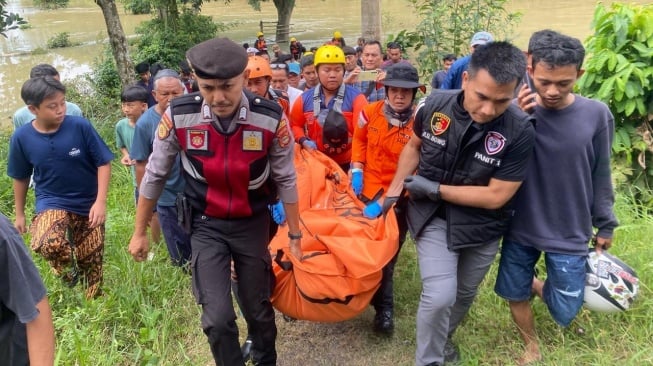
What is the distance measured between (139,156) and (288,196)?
162 cm

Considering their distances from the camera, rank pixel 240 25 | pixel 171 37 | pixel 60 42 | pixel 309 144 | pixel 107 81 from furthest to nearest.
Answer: pixel 240 25, pixel 60 42, pixel 171 37, pixel 107 81, pixel 309 144

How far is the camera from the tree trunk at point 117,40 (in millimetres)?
8688

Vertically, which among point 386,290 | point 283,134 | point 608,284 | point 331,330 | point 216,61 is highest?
point 216,61

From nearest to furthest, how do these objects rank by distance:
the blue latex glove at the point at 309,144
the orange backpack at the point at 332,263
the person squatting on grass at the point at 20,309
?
the person squatting on grass at the point at 20,309 < the orange backpack at the point at 332,263 < the blue latex glove at the point at 309,144

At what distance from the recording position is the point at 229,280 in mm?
2607

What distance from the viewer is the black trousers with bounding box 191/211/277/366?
2.50 metres

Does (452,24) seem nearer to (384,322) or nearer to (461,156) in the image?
(384,322)

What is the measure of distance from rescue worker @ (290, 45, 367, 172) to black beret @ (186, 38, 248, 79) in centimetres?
146

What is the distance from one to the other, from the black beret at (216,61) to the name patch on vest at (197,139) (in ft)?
0.86


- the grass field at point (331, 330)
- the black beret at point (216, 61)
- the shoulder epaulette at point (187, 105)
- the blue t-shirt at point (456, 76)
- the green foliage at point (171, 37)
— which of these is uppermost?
the black beret at point (216, 61)

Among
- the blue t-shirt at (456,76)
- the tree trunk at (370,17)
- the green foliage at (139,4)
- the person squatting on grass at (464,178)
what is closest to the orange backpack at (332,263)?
the person squatting on grass at (464,178)

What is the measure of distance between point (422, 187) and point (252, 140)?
2.78 ft

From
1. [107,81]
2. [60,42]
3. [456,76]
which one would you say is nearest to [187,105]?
[456,76]

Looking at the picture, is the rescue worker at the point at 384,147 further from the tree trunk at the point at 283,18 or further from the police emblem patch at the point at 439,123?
the tree trunk at the point at 283,18
